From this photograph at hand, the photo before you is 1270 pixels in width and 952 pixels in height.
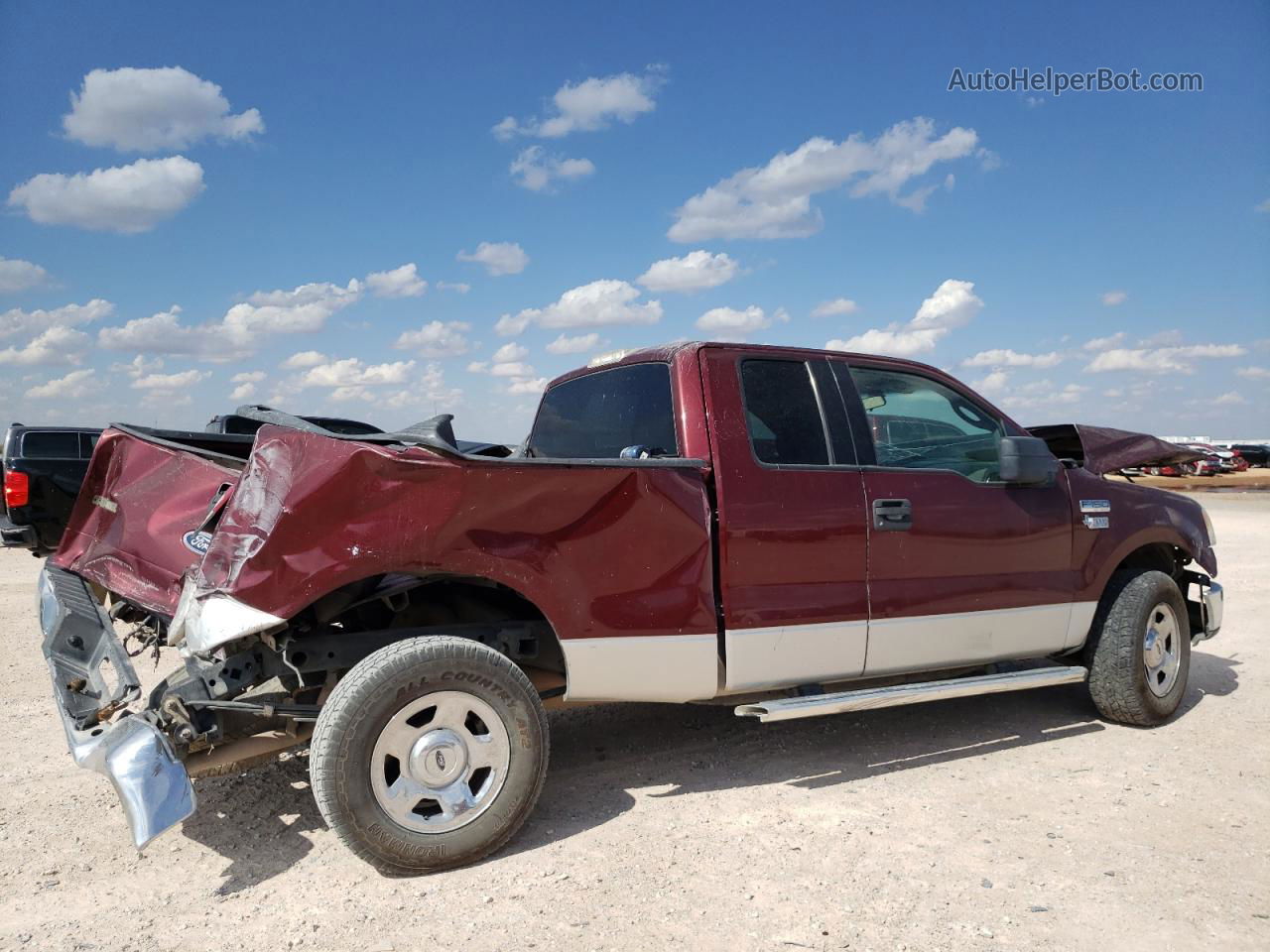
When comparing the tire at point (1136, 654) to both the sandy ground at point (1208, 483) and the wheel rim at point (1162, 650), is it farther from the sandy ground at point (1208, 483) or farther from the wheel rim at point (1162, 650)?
the sandy ground at point (1208, 483)

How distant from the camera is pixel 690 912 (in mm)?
2986

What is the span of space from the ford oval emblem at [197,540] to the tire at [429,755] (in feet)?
2.57

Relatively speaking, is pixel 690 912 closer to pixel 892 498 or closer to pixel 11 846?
pixel 892 498

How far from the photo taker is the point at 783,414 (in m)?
4.13

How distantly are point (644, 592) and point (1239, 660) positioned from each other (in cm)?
544

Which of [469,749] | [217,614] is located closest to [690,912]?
[469,749]

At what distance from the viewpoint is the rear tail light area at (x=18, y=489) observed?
6.19 m

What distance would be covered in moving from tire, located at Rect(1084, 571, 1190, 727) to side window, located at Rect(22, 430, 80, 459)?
22.2 ft

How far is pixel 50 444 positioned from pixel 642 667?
521 centimetres

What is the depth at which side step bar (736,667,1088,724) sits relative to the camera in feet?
12.6

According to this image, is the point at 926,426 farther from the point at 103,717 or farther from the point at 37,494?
the point at 37,494

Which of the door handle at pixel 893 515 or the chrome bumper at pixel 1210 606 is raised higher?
the door handle at pixel 893 515

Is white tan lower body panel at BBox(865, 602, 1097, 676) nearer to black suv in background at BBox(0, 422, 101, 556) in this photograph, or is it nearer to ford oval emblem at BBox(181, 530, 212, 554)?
ford oval emblem at BBox(181, 530, 212, 554)

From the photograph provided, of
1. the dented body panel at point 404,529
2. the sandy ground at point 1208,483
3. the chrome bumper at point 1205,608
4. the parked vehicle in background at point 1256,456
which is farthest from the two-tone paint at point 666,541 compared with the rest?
the parked vehicle in background at point 1256,456
